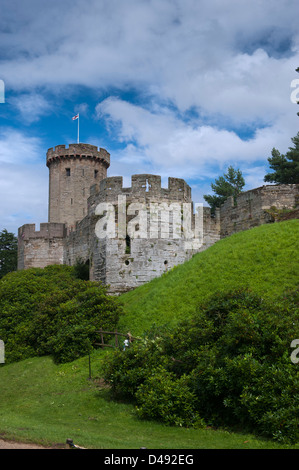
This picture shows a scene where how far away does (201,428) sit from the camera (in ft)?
31.7

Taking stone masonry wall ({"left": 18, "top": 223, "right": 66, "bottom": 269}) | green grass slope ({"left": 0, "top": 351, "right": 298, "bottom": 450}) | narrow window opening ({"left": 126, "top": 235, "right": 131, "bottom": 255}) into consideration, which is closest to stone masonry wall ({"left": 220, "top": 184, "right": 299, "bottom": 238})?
narrow window opening ({"left": 126, "top": 235, "right": 131, "bottom": 255})

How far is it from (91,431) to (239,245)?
11486 mm

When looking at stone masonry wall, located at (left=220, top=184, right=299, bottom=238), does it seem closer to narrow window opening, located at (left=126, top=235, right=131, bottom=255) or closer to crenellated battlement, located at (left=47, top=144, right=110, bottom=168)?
narrow window opening, located at (left=126, top=235, right=131, bottom=255)

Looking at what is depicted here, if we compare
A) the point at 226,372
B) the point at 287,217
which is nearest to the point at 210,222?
the point at 287,217

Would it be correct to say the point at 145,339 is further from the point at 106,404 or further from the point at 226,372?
the point at 226,372

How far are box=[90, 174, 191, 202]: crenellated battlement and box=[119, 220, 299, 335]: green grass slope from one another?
475 centimetres

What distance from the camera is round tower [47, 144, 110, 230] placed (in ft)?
143

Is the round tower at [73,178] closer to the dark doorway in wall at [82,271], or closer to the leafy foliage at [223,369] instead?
the dark doorway in wall at [82,271]

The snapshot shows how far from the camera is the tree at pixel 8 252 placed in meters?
49.0

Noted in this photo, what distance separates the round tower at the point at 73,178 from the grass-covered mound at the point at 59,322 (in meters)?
23.4

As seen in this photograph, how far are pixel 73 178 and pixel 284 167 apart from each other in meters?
18.5

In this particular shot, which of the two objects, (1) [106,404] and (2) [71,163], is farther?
(2) [71,163]

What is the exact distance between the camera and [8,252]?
50375 millimetres

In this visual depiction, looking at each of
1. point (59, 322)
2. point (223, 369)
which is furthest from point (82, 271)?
point (223, 369)
